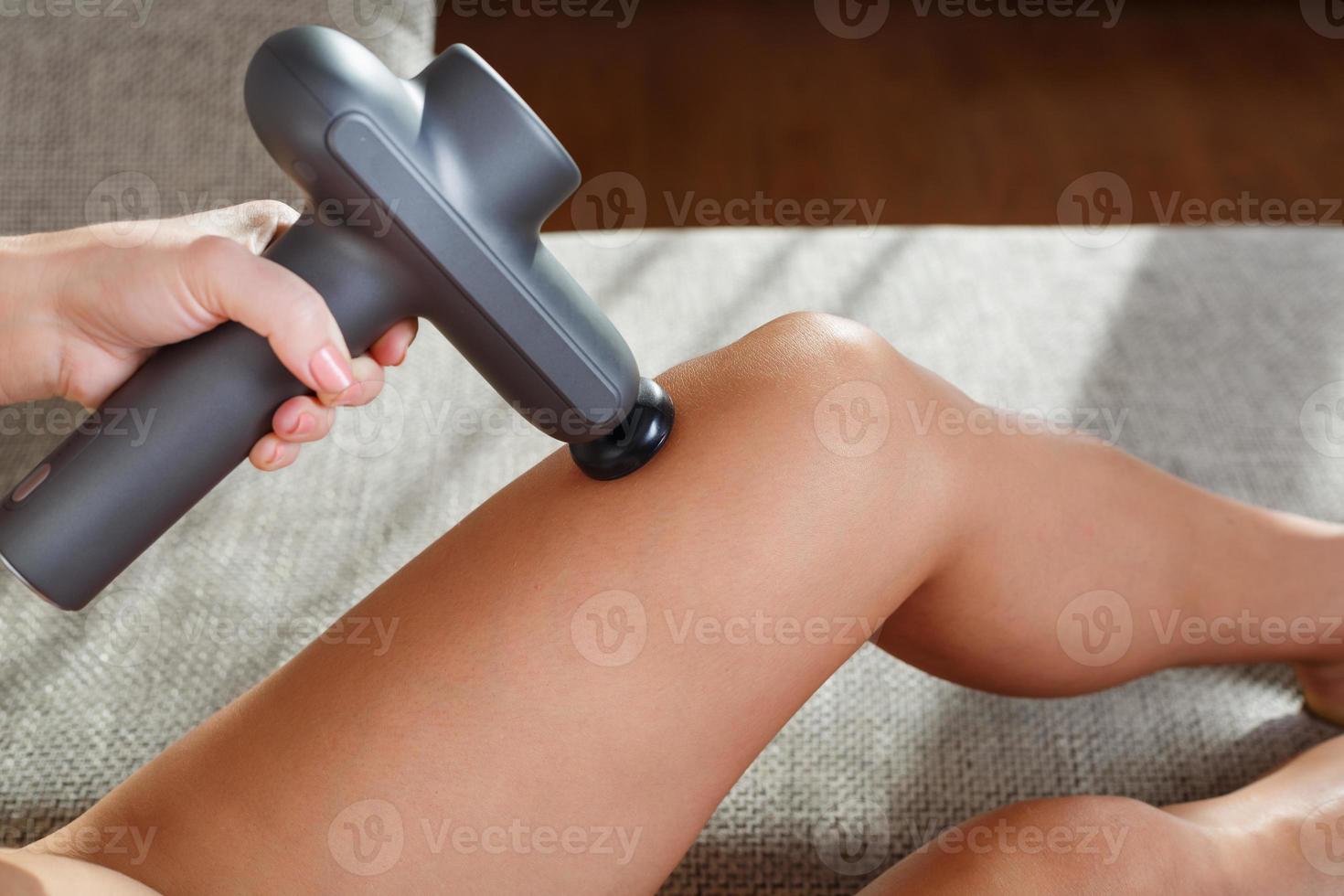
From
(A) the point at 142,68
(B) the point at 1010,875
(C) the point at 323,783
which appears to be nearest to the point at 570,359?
(C) the point at 323,783

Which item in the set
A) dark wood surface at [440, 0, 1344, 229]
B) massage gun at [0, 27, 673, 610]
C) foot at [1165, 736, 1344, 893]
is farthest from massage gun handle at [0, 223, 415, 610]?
dark wood surface at [440, 0, 1344, 229]

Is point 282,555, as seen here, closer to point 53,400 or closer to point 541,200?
point 53,400

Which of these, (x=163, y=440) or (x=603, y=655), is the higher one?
(x=163, y=440)

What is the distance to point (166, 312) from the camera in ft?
1.68

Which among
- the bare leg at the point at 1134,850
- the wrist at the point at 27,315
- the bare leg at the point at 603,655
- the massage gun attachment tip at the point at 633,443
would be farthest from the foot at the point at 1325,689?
the wrist at the point at 27,315

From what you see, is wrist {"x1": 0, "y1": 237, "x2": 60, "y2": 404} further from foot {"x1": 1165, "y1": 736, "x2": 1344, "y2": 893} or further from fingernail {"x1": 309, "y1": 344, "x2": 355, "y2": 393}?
foot {"x1": 1165, "y1": 736, "x2": 1344, "y2": 893}

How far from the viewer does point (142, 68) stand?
1105mm

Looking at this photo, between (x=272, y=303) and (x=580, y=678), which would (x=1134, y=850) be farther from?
(x=272, y=303)

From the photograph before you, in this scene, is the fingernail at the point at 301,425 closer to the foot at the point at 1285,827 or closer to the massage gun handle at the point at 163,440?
the massage gun handle at the point at 163,440

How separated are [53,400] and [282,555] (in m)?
0.27

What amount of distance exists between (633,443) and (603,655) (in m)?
0.11

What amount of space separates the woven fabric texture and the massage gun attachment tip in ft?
0.35

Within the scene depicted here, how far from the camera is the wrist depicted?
0.56m

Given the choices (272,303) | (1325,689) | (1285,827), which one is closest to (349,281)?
(272,303)
